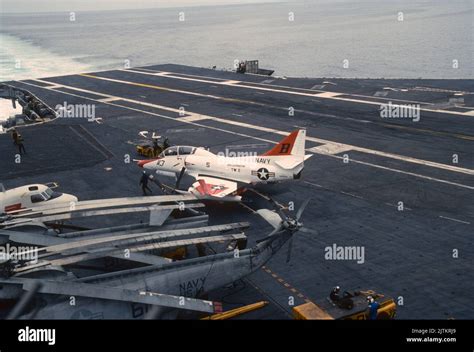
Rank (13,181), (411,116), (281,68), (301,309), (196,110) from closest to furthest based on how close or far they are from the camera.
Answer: (301,309)
(13,181)
(411,116)
(196,110)
(281,68)

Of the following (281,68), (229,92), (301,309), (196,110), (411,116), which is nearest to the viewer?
(301,309)

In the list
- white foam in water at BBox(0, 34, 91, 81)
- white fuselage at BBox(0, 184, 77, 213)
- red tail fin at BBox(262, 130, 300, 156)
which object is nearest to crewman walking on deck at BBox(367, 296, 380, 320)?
red tail fin at BBox(262, 130, 300, 156)

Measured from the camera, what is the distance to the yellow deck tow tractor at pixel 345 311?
56.8 feet

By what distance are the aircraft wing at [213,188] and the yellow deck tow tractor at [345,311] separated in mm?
12805

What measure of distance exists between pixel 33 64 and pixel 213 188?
128000 millimetres

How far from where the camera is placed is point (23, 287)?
15.8 m

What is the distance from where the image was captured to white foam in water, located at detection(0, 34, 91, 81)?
403ft

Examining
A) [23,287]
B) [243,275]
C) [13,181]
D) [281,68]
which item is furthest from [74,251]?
[281,68]

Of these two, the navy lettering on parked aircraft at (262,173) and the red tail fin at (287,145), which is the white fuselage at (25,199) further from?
the red tail fin at (287,145)

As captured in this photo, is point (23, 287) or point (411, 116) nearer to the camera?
point (23, 287)

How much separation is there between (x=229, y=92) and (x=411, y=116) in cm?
2765

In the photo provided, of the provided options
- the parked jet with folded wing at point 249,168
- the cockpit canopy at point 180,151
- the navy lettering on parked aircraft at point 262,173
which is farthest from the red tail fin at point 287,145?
the cockpit canopy at point 180,151

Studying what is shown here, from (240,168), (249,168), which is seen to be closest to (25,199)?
(240,168)
